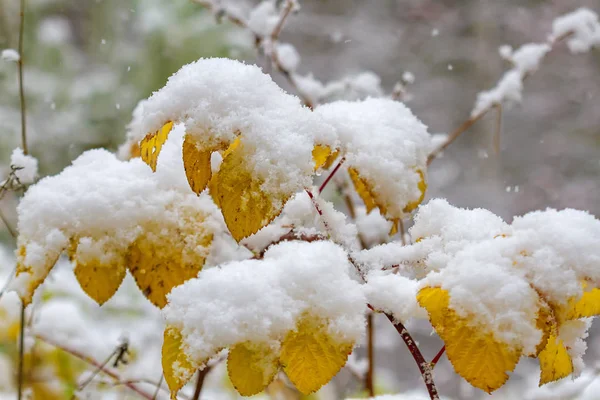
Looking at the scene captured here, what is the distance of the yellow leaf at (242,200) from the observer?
22.0 inches

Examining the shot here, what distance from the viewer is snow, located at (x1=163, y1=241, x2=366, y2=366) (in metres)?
0.53

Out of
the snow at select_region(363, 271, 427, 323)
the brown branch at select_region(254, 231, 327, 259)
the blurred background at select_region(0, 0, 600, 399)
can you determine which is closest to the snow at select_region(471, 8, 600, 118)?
the brown branch at select_region(254, 231, 327, 259)

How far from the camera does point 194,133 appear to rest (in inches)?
22.9

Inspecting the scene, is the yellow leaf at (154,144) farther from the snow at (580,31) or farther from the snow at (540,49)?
the snow at (580,31)

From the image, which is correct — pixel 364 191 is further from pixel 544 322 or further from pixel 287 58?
pixel 287 58

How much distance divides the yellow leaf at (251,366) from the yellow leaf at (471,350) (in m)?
0.15

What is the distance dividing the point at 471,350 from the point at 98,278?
444mm

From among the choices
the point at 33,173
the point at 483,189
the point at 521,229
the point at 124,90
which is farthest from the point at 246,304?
the point at 483,189

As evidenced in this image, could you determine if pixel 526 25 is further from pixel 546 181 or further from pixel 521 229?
pixel 521 229

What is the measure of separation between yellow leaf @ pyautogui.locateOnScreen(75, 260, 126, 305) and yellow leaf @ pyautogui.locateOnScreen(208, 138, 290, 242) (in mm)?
221

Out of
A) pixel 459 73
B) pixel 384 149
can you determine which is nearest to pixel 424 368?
pixel 384 149

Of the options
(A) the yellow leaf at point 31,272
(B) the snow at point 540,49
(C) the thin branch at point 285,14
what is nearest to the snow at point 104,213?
(A) the yellow leaf at point 31,272

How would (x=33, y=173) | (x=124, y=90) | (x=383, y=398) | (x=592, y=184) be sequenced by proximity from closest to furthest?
1. (x=383, y=398)
2. (x=33, y=173)
3. (x=124, y=90)
4. (x=592, y=184)

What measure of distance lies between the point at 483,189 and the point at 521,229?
20.4ft
